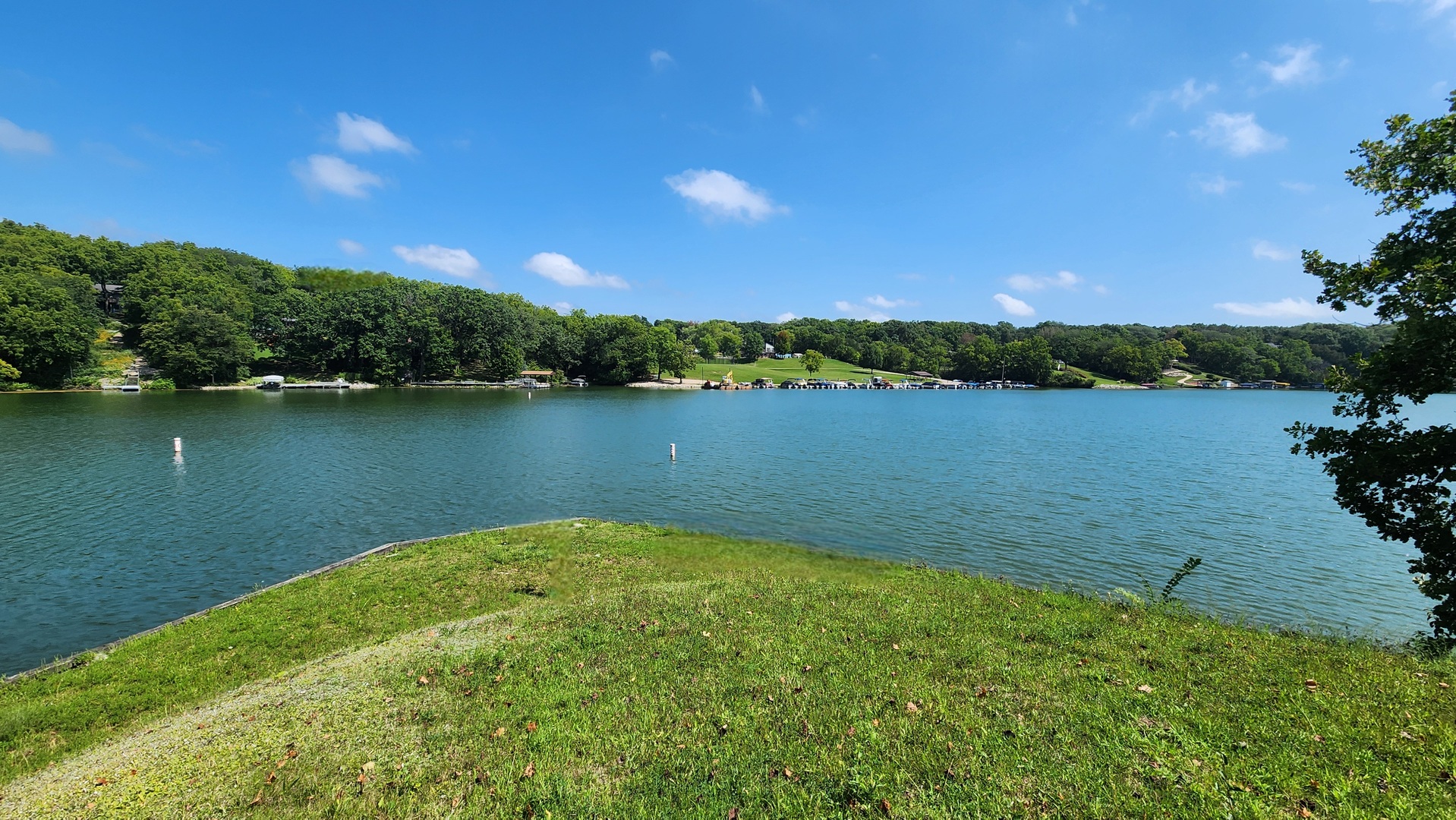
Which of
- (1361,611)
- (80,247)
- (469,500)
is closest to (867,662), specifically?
(1361,611)

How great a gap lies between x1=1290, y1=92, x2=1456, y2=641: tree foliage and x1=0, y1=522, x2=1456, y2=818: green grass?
82.8 inches

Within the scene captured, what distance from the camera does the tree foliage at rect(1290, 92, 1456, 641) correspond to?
7531 mm

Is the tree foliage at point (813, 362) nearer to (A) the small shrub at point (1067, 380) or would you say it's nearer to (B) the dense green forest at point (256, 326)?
(B) the dense green forest at point (256, 326)

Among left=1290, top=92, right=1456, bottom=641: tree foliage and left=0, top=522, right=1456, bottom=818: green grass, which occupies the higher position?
left=1290, top=92, right=1456, bottom=641: tree foliage

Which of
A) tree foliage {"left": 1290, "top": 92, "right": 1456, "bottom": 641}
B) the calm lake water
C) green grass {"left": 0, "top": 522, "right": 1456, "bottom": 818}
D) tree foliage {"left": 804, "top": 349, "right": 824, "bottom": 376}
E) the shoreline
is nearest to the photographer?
green grass {"left": 0, "top": 522, "right": 1456, "bottom": 818}

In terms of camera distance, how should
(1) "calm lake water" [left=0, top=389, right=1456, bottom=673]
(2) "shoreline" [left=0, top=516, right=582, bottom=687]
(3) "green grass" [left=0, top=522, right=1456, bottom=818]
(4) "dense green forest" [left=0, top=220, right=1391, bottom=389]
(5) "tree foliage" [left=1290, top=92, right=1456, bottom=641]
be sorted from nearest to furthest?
(3) "green grass" [left=0, top=522, right=1456, bottom=818] → (5) "tree foliage" [left=1290, top=92, right=1456, bottom=641] → (2) "shoreline" [left=0, top=516, right=582, bottom=687] → (1) "calm lake water" [left=0, top=389, right=1456, bottom=673] → (4) "dense green forest" [left=0, top=220, right=1391, bottom=389]

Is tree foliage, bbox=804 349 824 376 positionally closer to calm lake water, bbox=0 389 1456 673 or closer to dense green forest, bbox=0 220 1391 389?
dense green forest, bbox=0 220 1391 389

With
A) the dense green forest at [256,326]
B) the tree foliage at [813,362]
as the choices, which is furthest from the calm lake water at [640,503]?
the tree foliage at [813,362]

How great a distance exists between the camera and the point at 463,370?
119250 millimetres

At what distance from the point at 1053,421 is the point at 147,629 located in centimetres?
7798

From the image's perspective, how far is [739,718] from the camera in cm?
677

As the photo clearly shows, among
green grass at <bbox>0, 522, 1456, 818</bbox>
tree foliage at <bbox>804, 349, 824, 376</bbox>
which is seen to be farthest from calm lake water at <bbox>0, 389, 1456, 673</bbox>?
tree foliage at <bbox>804, 349, 824, 376</bbox>

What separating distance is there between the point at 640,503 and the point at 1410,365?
22.8 meters

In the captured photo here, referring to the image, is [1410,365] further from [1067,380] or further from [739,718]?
[1067,380]
